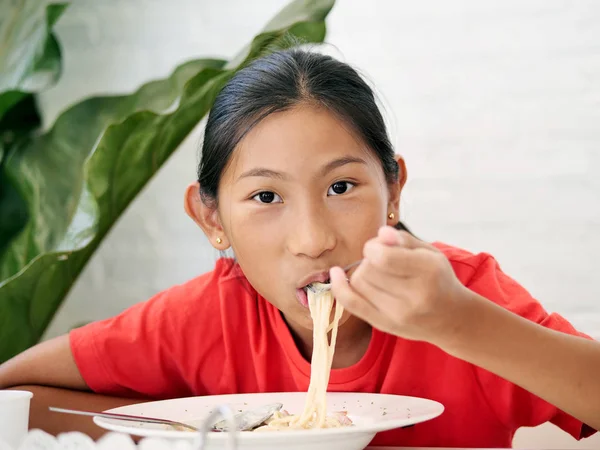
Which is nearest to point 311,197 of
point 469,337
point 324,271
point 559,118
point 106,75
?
Result: point 324,271

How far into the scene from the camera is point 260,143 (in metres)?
1.06

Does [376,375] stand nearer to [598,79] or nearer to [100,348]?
[100,348]

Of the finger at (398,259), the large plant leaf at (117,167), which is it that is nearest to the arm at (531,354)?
the finger at (398,259)

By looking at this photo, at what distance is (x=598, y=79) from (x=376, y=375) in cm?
111

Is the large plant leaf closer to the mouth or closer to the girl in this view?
the girl

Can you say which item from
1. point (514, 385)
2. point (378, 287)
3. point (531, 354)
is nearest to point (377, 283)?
point (378, 287)

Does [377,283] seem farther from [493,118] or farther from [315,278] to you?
[493,118]

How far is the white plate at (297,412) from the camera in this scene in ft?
2.36

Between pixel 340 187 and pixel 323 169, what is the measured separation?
0.04 meters

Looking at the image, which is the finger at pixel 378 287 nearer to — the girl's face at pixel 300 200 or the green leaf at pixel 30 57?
the girl's face at pixel 300 200

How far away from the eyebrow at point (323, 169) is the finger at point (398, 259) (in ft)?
1.15

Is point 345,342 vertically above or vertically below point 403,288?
below

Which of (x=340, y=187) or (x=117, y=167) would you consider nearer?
(x=340, y=187)

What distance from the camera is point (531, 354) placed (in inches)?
33.6
